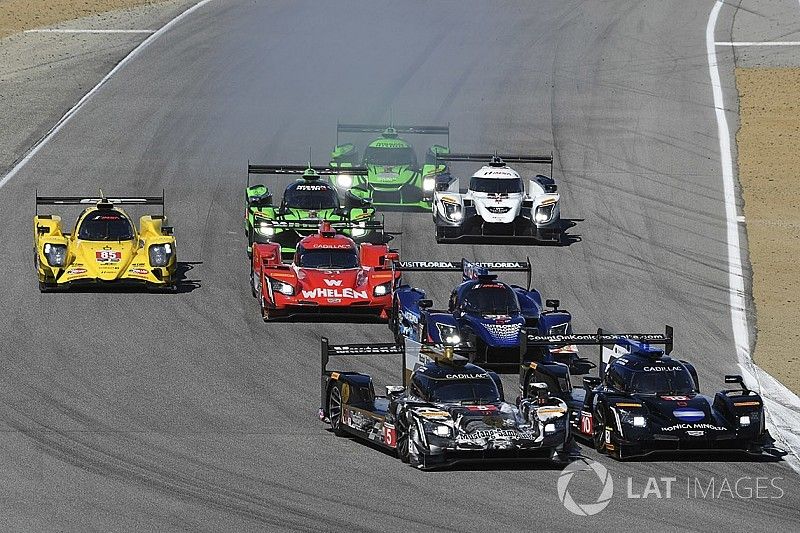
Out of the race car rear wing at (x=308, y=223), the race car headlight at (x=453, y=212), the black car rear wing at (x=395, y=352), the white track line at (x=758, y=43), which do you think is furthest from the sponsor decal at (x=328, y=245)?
the white track line at (x=758, y=43)

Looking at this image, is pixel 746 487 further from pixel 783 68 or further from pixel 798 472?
pixel 783 68

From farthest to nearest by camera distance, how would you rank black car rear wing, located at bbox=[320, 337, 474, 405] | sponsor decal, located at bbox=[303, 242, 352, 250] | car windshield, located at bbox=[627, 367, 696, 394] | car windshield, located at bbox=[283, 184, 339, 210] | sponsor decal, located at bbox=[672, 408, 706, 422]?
car windshield, located at bbox=[283, 184, 339, 210], sponsor decal, located at bbox=[303, 242, 352, 250], black car rear wing, located at bbox=[320, 337, 474, 405], car windshield, located at bbox=[627, 367, 696, 394], sponsor decal, located at bbox=[672, 408, 706, 422]

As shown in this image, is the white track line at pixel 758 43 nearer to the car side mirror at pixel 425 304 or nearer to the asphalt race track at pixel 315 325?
the asphalt race track at pixel 315 325

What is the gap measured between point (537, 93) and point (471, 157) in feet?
54.7

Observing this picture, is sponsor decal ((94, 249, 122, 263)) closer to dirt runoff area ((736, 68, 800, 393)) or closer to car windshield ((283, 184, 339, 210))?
car windshield ((283, 184, 339, 210))

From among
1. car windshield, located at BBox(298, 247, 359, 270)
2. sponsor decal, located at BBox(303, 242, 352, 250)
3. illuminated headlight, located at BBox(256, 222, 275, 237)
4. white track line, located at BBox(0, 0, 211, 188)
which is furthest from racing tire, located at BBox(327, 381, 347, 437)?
white track line, located at BBox(0, 0, 211, 188)

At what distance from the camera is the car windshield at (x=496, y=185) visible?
4197cm

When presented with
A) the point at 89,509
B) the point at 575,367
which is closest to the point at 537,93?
the point at 575,367

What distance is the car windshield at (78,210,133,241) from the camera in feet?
119

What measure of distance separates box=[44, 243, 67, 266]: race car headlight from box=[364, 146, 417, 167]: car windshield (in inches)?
479

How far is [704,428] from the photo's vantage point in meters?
24.5

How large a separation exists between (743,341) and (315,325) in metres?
9.27

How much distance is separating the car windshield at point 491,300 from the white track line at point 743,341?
4.84 metres

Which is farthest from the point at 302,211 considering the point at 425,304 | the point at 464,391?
the point at 464,391
